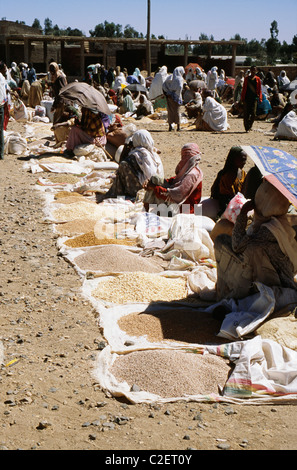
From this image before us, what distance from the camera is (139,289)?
4.41m

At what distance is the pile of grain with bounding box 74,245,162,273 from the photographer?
4.92m

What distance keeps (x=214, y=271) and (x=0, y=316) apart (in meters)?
1.74

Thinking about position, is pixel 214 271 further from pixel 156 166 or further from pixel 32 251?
pixel 156 166

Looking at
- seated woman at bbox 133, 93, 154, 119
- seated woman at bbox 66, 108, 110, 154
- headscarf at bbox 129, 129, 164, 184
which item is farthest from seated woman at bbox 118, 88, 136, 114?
headscarf at bbox 129, 129, 164, 184

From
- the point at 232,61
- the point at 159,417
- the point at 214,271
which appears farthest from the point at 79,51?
the point at 159,417

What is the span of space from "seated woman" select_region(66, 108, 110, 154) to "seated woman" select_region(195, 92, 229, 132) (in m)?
4.40

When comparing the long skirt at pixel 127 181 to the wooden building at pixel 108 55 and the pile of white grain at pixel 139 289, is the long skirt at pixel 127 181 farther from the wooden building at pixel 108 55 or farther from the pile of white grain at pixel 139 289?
the wooden building at pixel 108 55

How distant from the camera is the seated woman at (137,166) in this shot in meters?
6.92

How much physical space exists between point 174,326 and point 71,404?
1.05 meters

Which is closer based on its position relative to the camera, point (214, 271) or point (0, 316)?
point (0, 316)

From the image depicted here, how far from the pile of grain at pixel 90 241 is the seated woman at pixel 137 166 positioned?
143cm

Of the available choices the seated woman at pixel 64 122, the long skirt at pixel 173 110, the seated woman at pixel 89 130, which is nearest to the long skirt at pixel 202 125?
the long skirt at pixel 173 110

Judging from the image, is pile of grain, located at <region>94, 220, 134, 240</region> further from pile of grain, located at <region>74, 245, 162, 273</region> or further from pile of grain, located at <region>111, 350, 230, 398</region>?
pile of grain, located at <region>111, 350, 230, 398</region>

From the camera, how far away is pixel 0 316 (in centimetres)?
405
